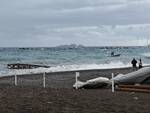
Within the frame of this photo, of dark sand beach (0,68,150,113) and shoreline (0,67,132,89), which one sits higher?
shoreline (0,67,132,89)

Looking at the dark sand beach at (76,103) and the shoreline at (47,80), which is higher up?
the shoreline at (47,80)

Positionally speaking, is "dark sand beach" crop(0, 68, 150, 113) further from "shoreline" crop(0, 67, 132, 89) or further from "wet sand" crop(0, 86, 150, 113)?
"shoreline" crop(0, 67, 132, 89)

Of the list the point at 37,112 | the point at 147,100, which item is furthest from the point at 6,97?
the point at 147,100

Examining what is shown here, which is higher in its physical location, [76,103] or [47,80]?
[47,80]

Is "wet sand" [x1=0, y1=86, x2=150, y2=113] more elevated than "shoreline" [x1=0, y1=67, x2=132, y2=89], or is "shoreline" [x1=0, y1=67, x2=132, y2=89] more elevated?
"shoreline" [x1=0, y1=67, x2=132, y2=89]

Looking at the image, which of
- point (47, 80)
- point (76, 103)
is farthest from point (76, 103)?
point (47, 80)

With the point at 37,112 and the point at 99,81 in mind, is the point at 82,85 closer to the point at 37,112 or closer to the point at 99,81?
the point at 99,81

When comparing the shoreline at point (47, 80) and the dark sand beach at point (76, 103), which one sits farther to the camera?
the shoreline at point (47, 80)

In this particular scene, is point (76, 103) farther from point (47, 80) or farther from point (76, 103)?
point (47, 80)

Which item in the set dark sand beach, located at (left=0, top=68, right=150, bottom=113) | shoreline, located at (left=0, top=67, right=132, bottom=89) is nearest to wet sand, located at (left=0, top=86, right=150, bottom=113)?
dark sand beach, located at (left=0, top=68, right=150, bottom=113)

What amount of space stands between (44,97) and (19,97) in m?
0.97

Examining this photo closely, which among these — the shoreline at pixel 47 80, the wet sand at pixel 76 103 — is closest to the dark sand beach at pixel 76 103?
the wet sand at pixel 76 103

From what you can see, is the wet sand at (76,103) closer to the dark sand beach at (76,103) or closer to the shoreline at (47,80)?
the dark sand beach at (76,103)

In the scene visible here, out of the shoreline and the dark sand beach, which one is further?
the shoreline
